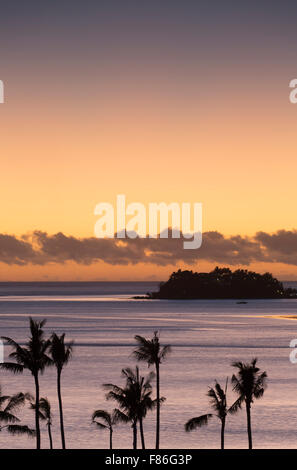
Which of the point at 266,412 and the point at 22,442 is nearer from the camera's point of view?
the point at 22,442

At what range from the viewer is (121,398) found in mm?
65125

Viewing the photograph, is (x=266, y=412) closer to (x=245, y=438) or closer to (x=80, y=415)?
(x=245, y=438)

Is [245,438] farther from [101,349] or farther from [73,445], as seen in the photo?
[101,349]

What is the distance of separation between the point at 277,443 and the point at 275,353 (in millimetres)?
90984

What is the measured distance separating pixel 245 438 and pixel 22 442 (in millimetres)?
29271

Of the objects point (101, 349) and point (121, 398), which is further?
point (101, 349)

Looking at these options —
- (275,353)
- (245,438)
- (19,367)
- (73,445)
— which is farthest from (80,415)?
(275,353)
